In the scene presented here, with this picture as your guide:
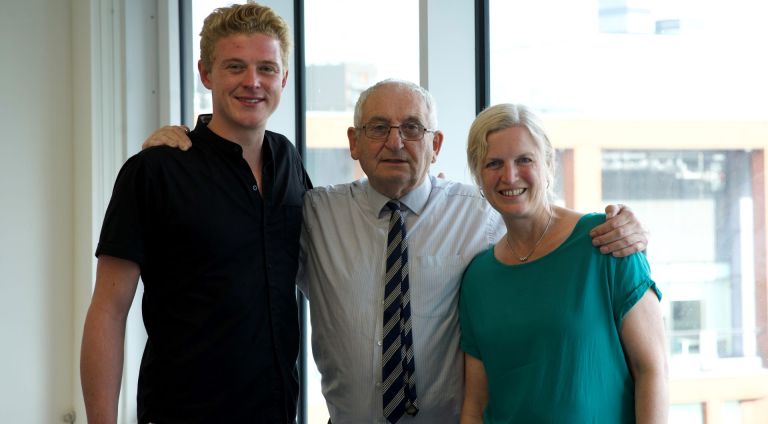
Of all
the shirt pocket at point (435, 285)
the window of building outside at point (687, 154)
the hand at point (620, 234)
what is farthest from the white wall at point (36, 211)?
the hand at point (620, 234)

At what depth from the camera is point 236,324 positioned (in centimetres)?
211

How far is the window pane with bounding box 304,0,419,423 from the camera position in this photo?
2971 mm

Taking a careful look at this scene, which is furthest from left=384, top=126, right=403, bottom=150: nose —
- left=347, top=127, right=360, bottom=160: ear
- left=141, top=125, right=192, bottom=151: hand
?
left=141, top=125, right=192, bottom=151: hand

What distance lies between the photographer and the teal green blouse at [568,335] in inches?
69.8

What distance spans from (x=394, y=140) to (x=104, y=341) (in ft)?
2.65

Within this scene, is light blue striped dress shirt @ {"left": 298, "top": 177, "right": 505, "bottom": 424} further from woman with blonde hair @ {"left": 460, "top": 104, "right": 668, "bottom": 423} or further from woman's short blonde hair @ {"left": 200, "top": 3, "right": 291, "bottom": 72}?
woman's short blonde hair @ {"left": 200, "top": 3, "right": 291, "bottom": 72}

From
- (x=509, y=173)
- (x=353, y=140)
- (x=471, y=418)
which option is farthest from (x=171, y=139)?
(x=471, y=418)

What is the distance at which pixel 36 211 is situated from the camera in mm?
4547

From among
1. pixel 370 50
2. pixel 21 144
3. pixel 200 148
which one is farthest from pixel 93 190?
pixel 200 148

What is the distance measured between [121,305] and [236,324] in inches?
10.4

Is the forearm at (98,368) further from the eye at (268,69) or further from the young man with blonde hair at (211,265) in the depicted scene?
the eye at (268,69)

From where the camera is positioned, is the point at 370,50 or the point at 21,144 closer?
the point at 370,50

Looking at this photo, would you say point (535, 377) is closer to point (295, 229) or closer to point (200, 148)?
point (295, 229)

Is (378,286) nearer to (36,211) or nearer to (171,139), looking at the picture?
(171,139)
